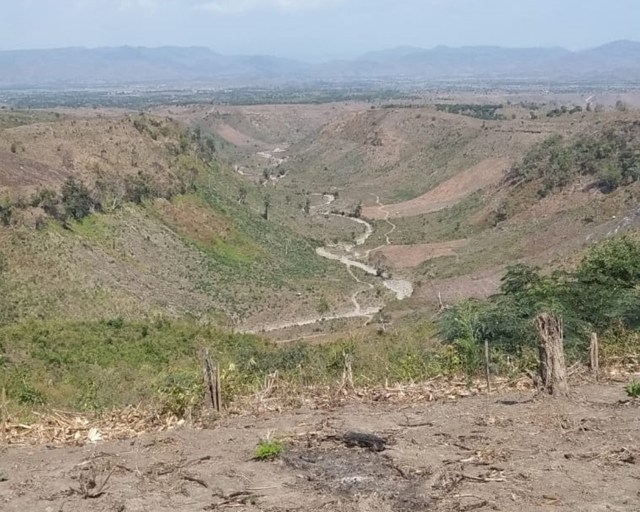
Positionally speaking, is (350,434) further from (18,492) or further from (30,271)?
(30,271)

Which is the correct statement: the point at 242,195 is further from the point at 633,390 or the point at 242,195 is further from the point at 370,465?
the point at 370,465

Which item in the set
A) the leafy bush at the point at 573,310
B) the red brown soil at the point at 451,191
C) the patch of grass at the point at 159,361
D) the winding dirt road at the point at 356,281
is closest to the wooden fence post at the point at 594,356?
the leafy bush at the point at 573,310

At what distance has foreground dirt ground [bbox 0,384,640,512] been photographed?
6.59 metres

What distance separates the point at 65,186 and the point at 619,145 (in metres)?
46.0

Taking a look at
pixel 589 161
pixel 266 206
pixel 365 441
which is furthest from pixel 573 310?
pixel 266 206

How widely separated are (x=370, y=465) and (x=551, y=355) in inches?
106

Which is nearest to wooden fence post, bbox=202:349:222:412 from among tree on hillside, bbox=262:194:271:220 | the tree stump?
the tree stump

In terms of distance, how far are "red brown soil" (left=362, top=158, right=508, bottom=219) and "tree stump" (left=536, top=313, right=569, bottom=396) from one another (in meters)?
71.7

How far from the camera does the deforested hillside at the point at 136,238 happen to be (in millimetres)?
37781

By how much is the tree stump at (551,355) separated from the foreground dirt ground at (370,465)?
223 mm

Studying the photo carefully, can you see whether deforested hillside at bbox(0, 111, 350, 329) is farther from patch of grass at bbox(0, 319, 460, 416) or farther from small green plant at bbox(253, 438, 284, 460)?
small green plant at bbox(253, 438, 284, 460)

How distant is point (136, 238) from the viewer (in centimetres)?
4862

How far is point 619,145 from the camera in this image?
66125mm

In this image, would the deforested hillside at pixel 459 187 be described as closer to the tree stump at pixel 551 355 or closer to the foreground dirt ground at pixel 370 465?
the tree stump at pixel 551 355
